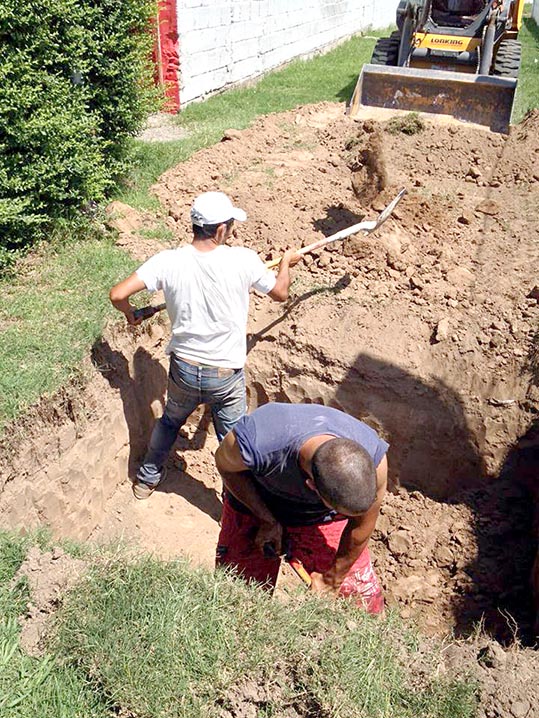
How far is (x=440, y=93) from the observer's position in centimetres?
981

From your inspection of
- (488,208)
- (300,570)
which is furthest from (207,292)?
(488,208)

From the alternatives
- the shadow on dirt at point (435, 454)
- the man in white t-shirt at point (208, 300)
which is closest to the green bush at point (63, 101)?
the man in white t-shirt at point (208, 300)

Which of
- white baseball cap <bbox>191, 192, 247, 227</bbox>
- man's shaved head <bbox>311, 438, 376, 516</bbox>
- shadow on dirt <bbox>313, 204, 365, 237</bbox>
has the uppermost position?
white baseball cap <bbox>191, 192, 247, 227</bbox>

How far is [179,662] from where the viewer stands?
2520mm

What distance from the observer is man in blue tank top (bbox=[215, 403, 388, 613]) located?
288 centimetres

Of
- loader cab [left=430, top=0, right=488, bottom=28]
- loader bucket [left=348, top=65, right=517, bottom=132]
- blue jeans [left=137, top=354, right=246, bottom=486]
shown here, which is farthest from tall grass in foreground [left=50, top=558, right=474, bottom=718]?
loader cab [left=430, top=0, right=488, bottom=28]

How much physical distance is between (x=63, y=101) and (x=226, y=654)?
494 centimetres

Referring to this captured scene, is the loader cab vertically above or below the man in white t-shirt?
above

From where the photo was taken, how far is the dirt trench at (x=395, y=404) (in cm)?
450

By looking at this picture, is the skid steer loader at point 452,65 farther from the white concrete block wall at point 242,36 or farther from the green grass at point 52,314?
the green grass at point 52,314

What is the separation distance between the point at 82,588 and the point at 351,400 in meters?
3.01

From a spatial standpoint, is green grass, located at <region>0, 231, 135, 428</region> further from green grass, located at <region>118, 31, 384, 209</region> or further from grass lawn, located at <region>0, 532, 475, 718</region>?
grass lawn, located at <region>0, 532, 475, 718</region>

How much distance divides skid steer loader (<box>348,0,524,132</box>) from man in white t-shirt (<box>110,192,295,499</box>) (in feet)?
21.0

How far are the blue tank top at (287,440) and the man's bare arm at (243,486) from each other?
0.19ft
